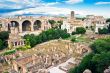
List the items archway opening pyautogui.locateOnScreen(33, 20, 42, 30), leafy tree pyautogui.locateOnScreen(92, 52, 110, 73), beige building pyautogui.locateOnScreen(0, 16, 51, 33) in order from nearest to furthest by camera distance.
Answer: leafy tree pyautogui.locateOnScreen(92, 52, 110, 73) → beige building pyautogui.locateOnScreen(0, 16, 51, 33) → archway opening pyautogui.locateOnScreen(33, 20, 42, 30)

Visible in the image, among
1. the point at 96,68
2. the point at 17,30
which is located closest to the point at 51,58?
the point at 96,68

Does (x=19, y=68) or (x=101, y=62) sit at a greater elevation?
(x=101, y=62)

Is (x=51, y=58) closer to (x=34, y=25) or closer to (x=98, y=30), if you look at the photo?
(x=98, y=30)

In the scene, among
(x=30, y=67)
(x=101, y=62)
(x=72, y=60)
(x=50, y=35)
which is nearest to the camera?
(x=101, y=62)

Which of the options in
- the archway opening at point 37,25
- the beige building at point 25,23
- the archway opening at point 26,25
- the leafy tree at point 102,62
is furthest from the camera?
the archway opening at point 37,25

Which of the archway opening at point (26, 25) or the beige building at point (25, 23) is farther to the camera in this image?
the archway opening at point (26, 25)

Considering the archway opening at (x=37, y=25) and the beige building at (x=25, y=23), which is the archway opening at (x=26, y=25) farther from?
the archway opening at (x=37, y=25)

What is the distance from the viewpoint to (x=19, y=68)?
8.34 metres

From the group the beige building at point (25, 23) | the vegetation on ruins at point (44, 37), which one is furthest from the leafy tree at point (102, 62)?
the beige building at point (25, 23)

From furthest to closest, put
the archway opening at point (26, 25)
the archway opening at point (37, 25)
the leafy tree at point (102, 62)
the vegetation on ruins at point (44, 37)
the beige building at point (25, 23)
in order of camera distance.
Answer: the archway opening at point (37, 25), the archway opening at point (26, 25), the beige building at point (25, 23), the vegetation on ruins at point (44, 37), the leafy tree at point (102, 62)

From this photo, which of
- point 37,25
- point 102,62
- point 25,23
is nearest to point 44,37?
point 25,23

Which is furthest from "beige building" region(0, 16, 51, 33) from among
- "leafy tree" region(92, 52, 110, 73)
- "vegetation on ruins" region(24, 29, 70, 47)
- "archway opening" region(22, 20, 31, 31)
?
"leafy tree" region(92, 52, 110, 73)

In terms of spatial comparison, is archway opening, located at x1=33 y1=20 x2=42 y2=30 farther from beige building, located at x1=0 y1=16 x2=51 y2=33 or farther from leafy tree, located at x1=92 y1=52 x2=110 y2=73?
leafy tree, located at x1=92 y1=52 x2=110 y2=73

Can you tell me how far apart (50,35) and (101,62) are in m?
9.29
